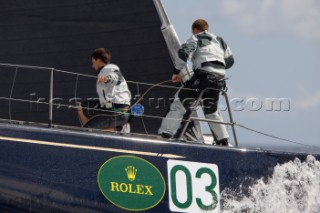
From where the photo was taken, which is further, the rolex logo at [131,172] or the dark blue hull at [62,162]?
the rolex logo at [131,172]

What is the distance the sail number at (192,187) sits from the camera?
17.6ft

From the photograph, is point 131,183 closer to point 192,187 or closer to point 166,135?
point 192,187

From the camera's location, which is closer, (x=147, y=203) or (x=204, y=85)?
(x=147, y=203)

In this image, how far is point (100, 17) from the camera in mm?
7367

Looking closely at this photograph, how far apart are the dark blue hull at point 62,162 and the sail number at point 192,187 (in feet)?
0.15

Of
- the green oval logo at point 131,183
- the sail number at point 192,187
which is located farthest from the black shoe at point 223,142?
the green oval logo at point 131,183

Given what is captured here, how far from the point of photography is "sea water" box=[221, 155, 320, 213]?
5.54m

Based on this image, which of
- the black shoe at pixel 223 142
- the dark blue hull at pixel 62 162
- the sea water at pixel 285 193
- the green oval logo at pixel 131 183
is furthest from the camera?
the black shoe at pixel 223 142

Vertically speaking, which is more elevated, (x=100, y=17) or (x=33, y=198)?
(x=100, y=17)

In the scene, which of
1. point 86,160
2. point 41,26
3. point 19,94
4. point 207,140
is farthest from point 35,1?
point 86,160

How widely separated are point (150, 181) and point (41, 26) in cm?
263

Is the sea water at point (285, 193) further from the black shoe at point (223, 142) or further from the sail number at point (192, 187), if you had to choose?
the black shoe at point (223, 142)

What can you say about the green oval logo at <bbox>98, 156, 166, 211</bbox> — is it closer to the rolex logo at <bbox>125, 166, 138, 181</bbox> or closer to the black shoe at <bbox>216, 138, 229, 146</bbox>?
Result: the rolex logo at <bbox>125, 166, 138, 181</bbox>

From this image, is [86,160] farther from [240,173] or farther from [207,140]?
[207,140]
